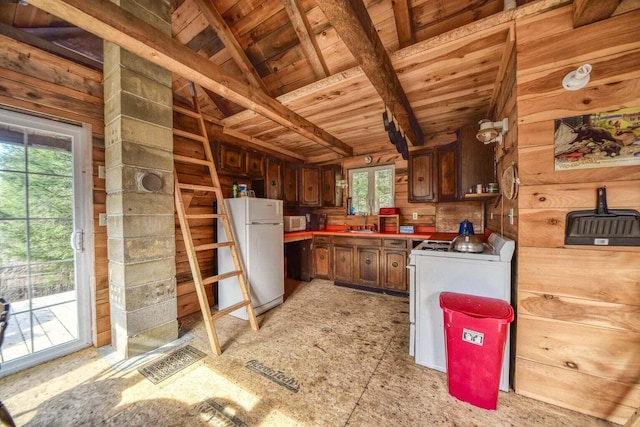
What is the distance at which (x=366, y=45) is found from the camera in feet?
4.58

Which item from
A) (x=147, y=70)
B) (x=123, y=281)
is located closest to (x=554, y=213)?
(x=123, y=281)

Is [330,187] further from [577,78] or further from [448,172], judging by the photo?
[577,78]

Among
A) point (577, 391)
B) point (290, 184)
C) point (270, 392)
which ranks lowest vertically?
point (270, 392)

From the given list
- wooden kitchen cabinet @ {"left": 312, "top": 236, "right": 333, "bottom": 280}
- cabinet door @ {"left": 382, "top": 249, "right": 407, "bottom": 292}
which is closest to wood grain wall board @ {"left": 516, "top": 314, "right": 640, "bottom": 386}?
cabinet door @ {"left": 382, "top": 249, "right": 407, "bottom": 292}

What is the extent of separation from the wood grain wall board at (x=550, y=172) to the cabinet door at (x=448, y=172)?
4.91 ft

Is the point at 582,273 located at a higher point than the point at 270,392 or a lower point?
higher

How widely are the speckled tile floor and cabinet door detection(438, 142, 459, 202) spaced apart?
1869 millimetres

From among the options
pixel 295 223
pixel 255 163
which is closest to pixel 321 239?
pixel 295 223

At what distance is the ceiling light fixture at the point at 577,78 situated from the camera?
122cm

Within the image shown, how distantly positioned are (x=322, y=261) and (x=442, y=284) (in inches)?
90.3

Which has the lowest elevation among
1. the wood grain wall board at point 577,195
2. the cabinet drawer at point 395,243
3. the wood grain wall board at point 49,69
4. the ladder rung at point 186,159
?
the cabinet drawer at point 395,243

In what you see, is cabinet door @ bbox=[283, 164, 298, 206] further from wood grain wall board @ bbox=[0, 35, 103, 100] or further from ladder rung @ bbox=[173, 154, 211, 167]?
wood grain wall board @ bbox=[0, 35, 103, 100]

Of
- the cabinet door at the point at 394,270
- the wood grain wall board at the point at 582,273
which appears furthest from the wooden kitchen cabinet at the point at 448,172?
the wood grain wall board at the point at 582,273

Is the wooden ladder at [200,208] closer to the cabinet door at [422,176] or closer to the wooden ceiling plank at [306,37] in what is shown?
the wooden ceiling plank at [306,37]
